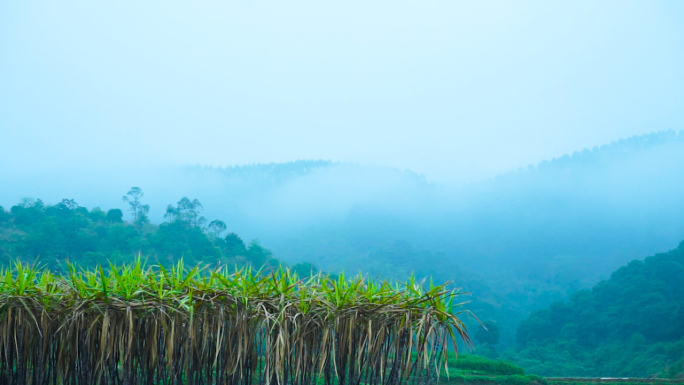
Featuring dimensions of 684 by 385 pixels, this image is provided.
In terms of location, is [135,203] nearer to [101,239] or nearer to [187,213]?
[187,213]

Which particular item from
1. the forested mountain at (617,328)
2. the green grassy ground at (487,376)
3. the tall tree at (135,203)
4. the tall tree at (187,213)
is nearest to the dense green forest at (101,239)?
the tall tree at (187,213)

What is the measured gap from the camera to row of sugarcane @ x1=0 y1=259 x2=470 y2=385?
173 inches

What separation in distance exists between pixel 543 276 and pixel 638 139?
123ft

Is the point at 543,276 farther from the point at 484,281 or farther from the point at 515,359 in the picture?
the point at 515,359

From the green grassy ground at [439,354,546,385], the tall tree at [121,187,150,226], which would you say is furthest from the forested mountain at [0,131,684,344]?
the green grassy ground at [439,354,546,385]

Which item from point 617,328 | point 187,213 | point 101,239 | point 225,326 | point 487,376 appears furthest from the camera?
point 187,213

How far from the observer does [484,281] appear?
61.4 meters

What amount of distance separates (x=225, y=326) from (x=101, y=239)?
4618 cm

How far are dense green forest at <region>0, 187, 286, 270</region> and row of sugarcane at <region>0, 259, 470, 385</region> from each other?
36421mm

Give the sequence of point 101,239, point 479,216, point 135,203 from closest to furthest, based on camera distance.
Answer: point 101,239 < point 135,203 < point 479,216

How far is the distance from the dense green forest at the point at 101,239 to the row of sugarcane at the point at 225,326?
119 feet

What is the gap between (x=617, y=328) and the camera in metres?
39.4

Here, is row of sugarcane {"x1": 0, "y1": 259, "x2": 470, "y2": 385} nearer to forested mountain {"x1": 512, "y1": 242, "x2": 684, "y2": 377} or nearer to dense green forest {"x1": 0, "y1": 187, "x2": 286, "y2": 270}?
forested mountain {"x1": 512, "y1": 242, "x2": 684, "y2": 377}

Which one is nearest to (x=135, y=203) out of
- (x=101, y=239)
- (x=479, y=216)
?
(x=101, y=239)
